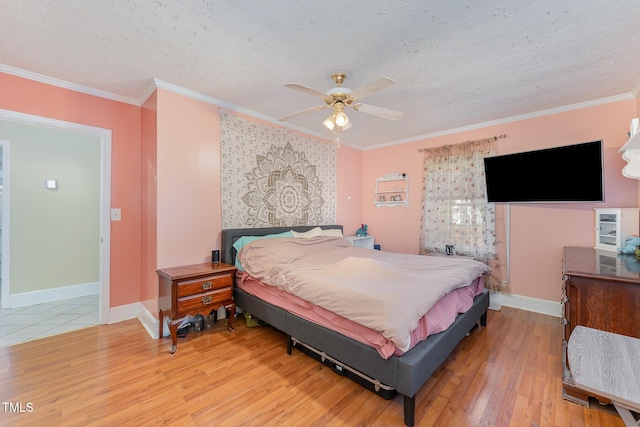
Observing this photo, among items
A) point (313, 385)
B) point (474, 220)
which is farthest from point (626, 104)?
point (313, 385)

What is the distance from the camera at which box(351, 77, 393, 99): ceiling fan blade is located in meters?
1.80

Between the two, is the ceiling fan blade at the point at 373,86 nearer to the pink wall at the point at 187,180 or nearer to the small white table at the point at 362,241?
the pink wall at the point at 187,180

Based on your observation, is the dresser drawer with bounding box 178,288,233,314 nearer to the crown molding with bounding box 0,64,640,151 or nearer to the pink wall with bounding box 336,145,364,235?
the crown molding with bounding box 0,64,640,151

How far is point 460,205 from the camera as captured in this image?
389cm

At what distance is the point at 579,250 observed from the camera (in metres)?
2.80

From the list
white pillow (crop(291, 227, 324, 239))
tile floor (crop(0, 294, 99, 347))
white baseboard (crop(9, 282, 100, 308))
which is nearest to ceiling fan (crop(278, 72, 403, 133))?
white pillow (crop(291, 227, 324, 239))

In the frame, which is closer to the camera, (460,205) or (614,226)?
(614,226)

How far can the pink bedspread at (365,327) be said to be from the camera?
1.66 m

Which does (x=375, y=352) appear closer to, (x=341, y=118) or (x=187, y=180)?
(x=341, y=118)

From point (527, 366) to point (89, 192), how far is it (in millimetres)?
5916

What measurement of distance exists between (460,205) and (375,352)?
9.92 feet

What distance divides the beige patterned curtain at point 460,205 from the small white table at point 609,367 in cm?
283

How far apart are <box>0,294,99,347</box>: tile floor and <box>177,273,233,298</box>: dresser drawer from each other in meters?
1.47

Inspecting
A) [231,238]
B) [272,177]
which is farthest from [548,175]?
[231,238]
